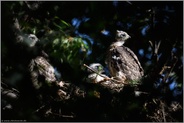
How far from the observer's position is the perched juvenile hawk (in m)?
6.52

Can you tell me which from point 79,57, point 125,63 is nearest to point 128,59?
point 125,63

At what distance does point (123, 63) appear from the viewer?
6711mm

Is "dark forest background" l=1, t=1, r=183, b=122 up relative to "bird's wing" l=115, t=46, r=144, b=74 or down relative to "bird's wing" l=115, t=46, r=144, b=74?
down

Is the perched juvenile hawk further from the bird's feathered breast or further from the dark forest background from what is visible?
the dark forest background

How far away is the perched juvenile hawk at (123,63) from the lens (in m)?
6.52

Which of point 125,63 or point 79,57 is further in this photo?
point 125,63

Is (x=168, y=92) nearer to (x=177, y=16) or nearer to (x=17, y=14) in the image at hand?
(x=177, y=16)

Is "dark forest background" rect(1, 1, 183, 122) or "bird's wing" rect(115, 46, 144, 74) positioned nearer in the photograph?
"dark forest background" rect(1, 1, 183, 122)

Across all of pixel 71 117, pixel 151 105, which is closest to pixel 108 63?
pixel 151 105

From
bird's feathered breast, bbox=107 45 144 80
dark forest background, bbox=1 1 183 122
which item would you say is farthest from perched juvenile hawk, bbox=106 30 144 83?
dark forest background, bbox=1 1 183 122

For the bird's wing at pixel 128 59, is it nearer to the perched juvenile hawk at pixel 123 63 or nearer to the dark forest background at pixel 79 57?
the perched juvenile hawk at pixel 123 63

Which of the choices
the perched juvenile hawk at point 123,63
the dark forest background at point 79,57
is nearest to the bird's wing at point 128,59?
the perched juvenile hawk at point 123,63

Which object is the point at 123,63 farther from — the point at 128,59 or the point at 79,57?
the point at 79,57

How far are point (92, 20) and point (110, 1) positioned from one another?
1.06ft
